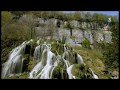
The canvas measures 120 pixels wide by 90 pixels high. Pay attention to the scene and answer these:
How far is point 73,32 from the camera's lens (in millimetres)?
8883

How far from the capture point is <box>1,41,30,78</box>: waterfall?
27.8 feet

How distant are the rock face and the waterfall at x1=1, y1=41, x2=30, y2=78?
1.92 feet

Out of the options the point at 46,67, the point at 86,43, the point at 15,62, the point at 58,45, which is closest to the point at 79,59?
the point at 86,43

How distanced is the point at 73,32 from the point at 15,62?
1.68 meters

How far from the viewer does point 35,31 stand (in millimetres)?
8797

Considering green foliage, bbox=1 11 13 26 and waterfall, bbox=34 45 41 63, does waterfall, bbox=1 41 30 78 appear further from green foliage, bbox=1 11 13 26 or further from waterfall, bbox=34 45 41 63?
green foliage, bbox=1 11 13 26

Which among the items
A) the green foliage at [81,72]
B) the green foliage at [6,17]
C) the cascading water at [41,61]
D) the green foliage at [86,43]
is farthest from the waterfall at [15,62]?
the green foliage at [86,43]

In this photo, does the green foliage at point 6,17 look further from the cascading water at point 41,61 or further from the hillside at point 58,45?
the cascading water at point 41,61

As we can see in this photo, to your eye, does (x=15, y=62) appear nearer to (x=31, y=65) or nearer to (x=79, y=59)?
(x=31, y=65)

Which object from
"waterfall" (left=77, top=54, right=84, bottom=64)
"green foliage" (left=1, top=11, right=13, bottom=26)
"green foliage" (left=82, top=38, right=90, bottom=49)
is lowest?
"waterfall" (left=77, top=54, right=84, bottom=64)

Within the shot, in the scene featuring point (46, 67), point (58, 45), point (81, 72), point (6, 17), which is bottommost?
point (81, 72)

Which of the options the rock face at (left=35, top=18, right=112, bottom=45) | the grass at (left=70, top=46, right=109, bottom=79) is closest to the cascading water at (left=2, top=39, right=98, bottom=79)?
the grass at (left=70, top=46, right=109, bottom=79)

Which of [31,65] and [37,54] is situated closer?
[31,65]
